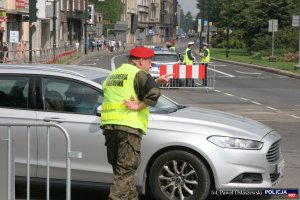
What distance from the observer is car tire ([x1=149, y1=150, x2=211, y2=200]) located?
6.98m

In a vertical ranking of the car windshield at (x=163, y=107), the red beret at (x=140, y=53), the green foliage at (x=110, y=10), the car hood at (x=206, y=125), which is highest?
the green foliage at (x=110, y=10)

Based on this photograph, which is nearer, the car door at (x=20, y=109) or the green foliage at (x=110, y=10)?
the car door at (x=20, y=109)

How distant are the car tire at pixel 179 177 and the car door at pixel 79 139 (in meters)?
0.52

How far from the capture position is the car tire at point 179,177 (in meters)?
6.98

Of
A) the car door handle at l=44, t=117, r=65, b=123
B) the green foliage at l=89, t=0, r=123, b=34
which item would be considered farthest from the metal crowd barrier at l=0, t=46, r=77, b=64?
the green foliage at l=89, t=0, r=123, b=34

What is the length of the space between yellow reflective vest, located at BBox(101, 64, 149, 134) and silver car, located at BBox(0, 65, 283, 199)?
972 mm

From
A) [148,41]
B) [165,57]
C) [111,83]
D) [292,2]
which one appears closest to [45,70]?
[111,83]

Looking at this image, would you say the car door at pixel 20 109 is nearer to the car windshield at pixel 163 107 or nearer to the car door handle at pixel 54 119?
the car door handle at pixel 54 119

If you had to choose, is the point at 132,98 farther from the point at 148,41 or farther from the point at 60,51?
the point at 148,41

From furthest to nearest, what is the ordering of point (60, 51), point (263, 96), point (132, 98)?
point (60, 51), point (263, 96), point (132, 98)

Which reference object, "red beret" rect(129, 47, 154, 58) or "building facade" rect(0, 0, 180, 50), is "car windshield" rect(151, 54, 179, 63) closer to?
"building facade" rect(0, 0, 180, 50)

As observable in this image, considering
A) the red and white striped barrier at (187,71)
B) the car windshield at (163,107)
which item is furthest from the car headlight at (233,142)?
the red and white striped barrier at (187,71)

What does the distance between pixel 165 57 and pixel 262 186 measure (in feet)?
66.6

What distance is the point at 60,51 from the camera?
46875 millimetres
